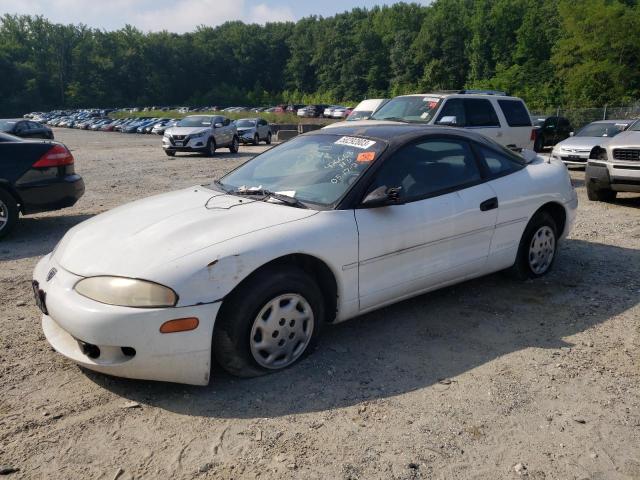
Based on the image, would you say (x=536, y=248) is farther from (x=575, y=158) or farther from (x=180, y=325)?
(x=575, y=158)

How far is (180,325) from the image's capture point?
3.07 metres

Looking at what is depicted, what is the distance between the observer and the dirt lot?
268 cm

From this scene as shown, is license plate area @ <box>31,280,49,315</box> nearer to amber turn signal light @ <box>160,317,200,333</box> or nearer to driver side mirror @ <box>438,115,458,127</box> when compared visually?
amber turn signal light @ <box>160,317,200,333</box>

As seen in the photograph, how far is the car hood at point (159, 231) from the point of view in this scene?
326 cm

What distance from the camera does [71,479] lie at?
2.56 m

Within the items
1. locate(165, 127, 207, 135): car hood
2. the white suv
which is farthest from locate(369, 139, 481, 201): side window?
locate(165, 127, 207, 135): car hood

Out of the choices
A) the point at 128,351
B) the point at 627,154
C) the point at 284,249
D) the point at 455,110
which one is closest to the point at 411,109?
the point at 455,110

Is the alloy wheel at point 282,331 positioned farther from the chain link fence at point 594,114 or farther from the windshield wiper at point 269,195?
the chain link fence at point 594,114

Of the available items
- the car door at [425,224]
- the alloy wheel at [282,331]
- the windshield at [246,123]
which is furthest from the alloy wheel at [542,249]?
the windshield at [246,123]

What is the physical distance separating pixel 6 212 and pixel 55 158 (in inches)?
35.4

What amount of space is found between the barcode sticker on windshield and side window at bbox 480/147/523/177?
1.14 metres

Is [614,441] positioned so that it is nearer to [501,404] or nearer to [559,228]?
[501,404]

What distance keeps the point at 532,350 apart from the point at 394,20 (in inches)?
4133

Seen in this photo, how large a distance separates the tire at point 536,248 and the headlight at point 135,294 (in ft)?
10.6
